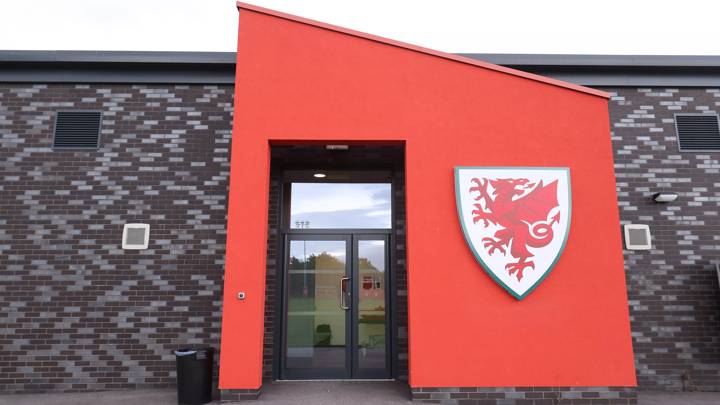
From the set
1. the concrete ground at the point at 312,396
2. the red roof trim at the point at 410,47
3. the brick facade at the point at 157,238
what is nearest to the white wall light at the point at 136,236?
the brick facade at the point at 157,238

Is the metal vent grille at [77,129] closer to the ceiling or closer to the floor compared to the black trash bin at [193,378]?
closer to the ceiling

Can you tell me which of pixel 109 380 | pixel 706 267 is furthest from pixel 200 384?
pixel 706 267

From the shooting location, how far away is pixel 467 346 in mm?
5090

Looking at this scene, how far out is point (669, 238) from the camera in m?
6.42

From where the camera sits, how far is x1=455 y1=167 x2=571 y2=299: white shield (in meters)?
5.16

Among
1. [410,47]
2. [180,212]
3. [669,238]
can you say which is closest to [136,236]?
[180,212]

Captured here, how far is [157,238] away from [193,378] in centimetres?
217

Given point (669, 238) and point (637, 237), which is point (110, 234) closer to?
point (637, 237)

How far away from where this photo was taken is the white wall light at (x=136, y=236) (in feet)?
20.5

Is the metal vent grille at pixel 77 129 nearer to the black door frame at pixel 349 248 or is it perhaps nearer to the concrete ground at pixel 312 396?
the black door frame at pixel 349 248

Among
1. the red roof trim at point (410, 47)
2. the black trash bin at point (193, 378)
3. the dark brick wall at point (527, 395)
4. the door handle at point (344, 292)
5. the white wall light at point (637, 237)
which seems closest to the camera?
the dark brick wall at point (527, 395)

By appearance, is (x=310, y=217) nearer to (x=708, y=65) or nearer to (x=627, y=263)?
(x=627, y=263)

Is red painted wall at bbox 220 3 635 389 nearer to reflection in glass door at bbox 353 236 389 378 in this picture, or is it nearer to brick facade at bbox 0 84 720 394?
brick facade at bbox 0 84 720 394

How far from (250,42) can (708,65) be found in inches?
275
